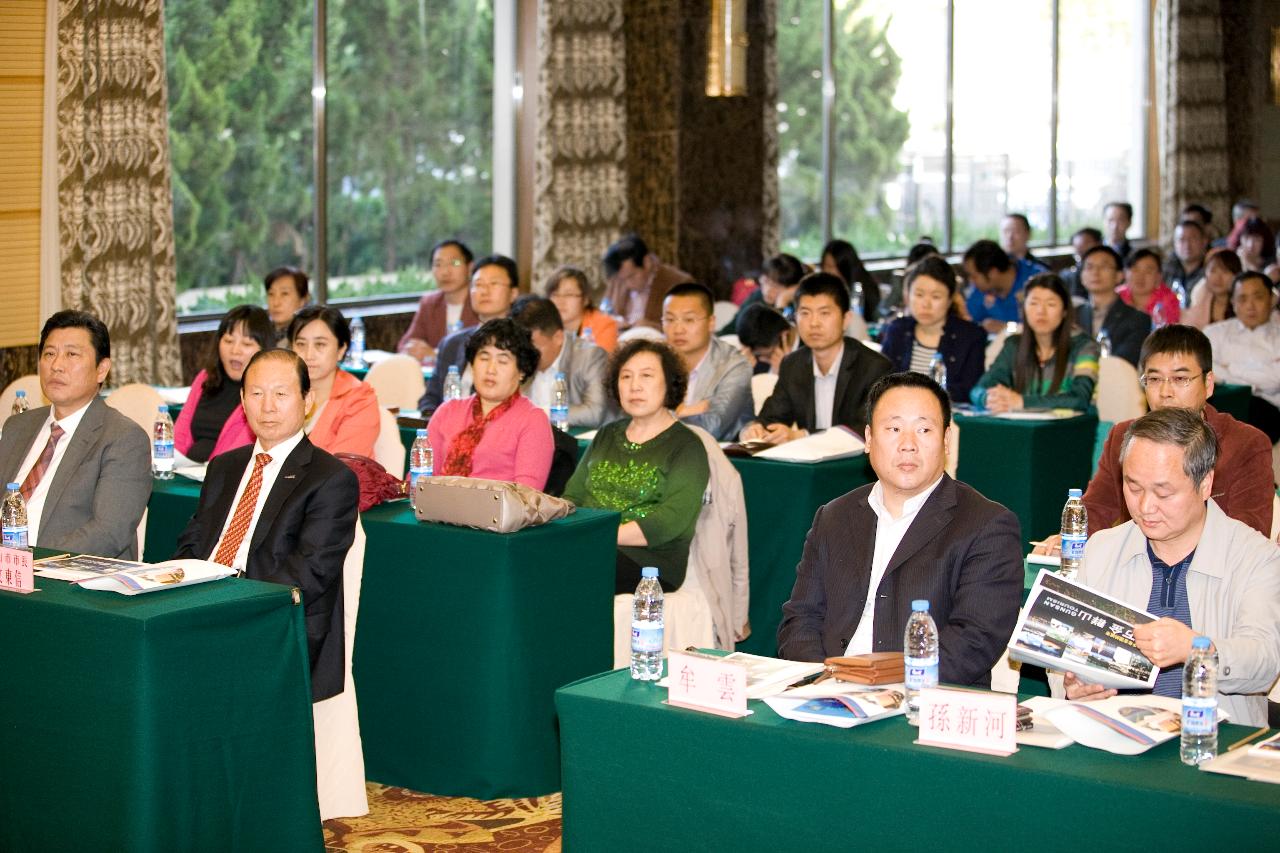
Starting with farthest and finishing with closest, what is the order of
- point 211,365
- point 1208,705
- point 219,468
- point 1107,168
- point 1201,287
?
point 1107,168 < point 1201,287 < point 211,365 < point 219,468 < point 1208,705

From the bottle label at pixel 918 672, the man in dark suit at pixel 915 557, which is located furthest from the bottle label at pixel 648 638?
the bottle label at pixel 918 672

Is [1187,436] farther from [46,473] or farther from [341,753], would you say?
[46,473]

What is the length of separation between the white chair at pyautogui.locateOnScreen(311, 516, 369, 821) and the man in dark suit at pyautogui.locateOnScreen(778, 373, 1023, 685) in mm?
1261

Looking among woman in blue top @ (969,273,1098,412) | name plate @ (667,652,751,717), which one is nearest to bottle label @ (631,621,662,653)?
name plate @ (667,652,751,717)

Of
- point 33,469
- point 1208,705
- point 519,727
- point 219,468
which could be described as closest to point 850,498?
point 1208,705

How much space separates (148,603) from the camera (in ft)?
11.1

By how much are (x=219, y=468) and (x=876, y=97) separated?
32.3 feet

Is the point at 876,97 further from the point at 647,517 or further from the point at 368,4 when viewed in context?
the point at 647,517

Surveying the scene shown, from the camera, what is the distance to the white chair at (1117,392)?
682 centimetres

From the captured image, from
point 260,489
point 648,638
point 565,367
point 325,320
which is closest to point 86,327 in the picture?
point 325,320

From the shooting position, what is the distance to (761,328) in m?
7.32

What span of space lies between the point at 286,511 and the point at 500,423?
3.60 ft

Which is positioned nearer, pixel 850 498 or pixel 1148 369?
pixel 850 498

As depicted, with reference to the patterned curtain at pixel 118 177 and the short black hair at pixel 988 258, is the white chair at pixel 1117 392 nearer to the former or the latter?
the short black hair at pixel 988 258
